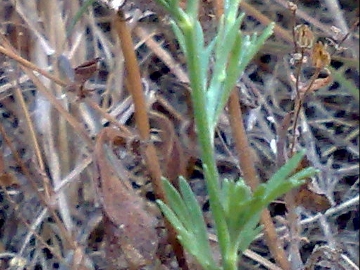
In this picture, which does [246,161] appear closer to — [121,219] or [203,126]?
[121,219]

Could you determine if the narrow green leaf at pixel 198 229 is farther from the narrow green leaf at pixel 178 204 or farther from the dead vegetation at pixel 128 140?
the dead vegetation at pixel 128 140

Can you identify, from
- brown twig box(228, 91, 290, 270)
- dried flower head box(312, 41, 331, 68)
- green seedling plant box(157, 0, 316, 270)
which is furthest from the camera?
brown twig box(228, 91, 290, 270)

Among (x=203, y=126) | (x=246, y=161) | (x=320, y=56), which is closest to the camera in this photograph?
(x=203, y=126)

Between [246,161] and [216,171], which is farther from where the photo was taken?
[246,161]

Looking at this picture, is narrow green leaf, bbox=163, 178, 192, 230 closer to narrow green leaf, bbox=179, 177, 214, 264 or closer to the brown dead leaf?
narrow green leaf, bbox=179, 177, 214, 264

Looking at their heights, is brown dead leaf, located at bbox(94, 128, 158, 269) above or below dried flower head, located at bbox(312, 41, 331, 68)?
below

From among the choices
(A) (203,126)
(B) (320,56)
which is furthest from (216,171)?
(B) (320,56)

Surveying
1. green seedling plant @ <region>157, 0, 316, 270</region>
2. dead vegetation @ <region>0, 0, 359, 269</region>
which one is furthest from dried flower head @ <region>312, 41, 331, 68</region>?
green seedling plant @ <region>157, 0, 316, 270</region>

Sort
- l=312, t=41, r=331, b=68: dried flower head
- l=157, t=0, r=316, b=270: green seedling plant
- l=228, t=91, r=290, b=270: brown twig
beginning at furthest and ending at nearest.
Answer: l=228, t=91, r=290, b=270: brown twig, l=312, t=41, r=331, b=68: dried flower head, l=157, t=0, r=316, b=270: green seedling plant
